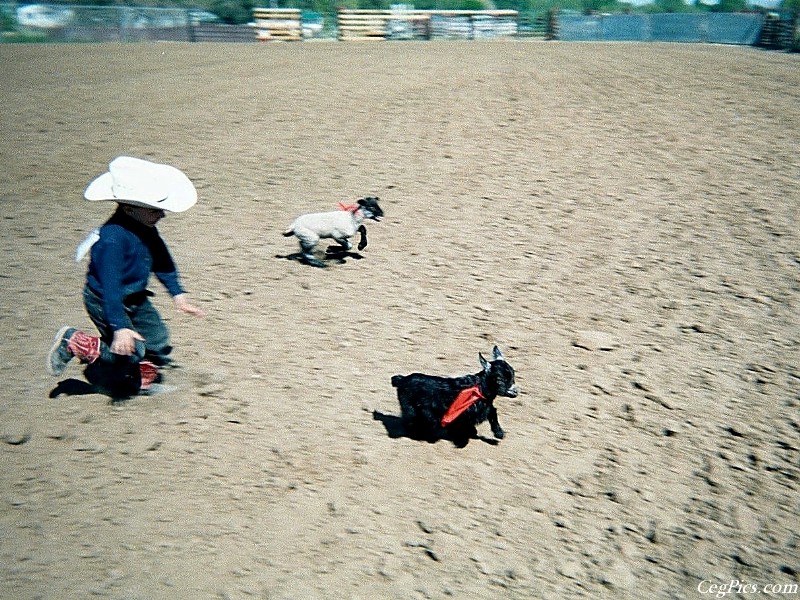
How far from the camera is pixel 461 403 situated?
4434 mm

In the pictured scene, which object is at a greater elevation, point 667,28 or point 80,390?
point 667,28

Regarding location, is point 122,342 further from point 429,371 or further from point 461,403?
point 429,371

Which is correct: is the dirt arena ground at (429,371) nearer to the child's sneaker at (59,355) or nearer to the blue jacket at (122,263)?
the child's sneaker at (59,355)

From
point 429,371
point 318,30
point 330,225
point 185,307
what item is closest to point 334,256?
point 330,225

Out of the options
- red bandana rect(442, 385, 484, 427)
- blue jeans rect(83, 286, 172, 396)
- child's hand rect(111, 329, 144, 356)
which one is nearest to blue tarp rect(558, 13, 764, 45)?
red bandana rect(442, 385, 484, 427)

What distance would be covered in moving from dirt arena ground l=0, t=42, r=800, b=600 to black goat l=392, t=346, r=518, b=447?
0.20m

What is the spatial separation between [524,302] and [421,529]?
332cm

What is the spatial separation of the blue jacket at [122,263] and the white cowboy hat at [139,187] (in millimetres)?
231

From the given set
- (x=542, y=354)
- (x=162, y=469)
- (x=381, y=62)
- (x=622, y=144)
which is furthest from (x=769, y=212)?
(x=381, y=62)

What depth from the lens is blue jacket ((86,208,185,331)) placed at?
14.6 feet

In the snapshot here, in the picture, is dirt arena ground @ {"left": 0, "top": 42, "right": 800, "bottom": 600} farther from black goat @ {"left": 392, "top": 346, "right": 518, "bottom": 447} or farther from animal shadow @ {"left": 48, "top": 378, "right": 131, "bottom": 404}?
black goat @ {"left": 392, "top": 346, "right": 518, "bottom": 447}

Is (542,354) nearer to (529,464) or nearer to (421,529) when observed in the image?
(529,464)

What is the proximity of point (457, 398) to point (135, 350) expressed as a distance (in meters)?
2.07

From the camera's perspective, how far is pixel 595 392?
18.0 feet
